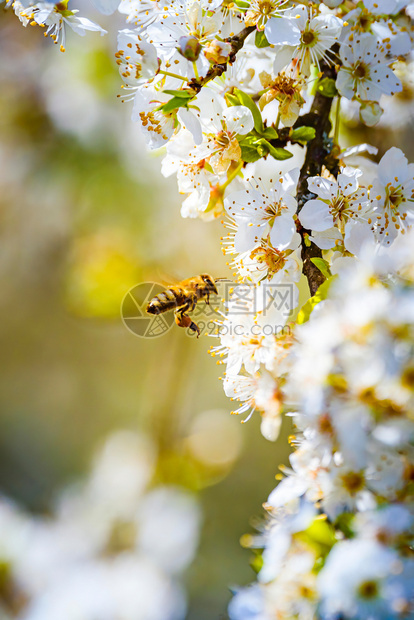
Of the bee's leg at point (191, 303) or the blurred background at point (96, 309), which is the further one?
the blurred background at point (96, 309)

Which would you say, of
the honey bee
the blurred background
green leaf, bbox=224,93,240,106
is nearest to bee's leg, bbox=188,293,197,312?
the honey bee

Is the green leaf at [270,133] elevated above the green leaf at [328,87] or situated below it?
below

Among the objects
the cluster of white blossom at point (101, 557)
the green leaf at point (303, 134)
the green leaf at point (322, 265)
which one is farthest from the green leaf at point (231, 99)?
the cluster of white blossom at point (101, 557)

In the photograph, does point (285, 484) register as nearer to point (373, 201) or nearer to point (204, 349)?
point (373, 201)

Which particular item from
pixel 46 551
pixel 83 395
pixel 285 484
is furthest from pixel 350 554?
pixel 83 395

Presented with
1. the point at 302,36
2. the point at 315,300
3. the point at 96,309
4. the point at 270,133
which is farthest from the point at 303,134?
the point at 96,309

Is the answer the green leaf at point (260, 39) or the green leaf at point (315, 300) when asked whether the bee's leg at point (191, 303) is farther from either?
the green leaf at point (260, 39)

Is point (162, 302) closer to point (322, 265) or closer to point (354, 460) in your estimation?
point (322, 265)
